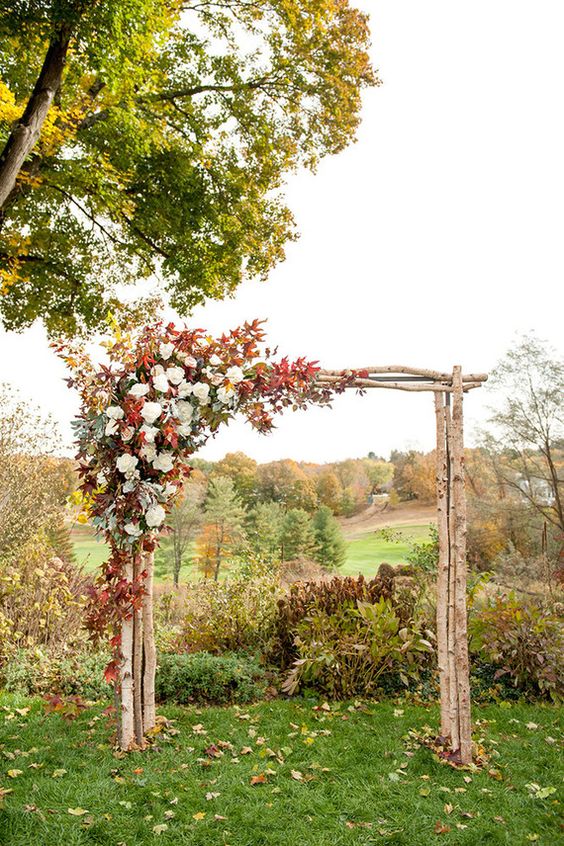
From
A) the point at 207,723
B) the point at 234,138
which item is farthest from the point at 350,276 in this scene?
the point at 207,723

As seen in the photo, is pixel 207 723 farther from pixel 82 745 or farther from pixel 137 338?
pixel 137 338

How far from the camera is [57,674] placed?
577 centimetres

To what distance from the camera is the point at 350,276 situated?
9.07 meters

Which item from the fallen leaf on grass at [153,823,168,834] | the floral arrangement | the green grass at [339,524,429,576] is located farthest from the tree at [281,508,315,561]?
the fallen leaf on grass at [153,823,168,834]

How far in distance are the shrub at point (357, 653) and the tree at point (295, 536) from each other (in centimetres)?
1074

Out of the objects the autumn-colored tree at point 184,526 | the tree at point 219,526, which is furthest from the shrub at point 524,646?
the autumn-colored tree at point 184,526

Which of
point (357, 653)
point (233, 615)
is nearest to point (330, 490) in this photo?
point (233, 615)

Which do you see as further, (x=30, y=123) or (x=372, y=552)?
(x=372, y=552)

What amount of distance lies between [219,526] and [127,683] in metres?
12.3

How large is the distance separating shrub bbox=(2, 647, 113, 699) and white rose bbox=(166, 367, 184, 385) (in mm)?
3224

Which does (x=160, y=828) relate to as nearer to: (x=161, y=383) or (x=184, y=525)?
(x=161, y=383)

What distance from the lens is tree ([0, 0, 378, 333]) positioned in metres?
10.2

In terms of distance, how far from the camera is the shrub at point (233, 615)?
650 centimetres

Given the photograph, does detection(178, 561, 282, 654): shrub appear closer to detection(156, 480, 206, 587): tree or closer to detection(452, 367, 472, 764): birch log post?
detection(452, 367, 472, 764): birch log post
